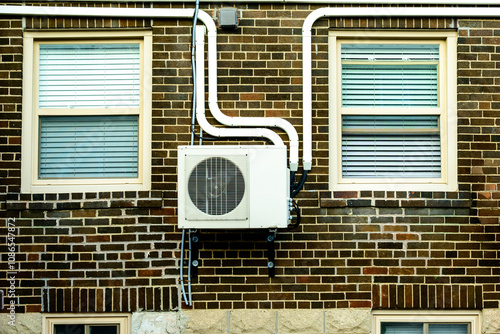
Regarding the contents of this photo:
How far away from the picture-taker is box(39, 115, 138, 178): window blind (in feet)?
18.2

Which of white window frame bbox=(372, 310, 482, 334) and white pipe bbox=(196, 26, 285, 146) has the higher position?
white pipe bbox=(196, 26, 285, 146)

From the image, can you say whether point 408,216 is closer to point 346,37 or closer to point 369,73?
point 369,73

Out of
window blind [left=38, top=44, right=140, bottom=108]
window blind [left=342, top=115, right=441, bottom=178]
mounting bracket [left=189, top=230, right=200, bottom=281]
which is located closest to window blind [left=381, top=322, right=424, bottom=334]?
window blind [left=342, top=115, right=441, bottom=178]

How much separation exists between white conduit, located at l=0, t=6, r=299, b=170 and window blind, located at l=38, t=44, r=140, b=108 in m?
0.31

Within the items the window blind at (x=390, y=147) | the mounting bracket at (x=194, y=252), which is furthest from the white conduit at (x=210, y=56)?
the mounting bracket at (x=194, y=252)

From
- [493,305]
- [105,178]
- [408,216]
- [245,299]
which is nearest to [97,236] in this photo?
[105,178]

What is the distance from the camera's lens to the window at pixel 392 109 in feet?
18.2

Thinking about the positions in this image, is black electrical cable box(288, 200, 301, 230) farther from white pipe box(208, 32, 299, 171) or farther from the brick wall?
white pipe box(208, 32, 299, 171)

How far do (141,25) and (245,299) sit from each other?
2639mm

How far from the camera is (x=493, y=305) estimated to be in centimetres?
535

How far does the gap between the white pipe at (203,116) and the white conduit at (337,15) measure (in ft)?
0.98

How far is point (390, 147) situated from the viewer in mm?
5617

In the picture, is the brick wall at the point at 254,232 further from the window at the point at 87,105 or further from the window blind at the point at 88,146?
the window blind at the point at 88,146

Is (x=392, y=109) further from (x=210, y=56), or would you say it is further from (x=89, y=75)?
(x=89, y=75)
